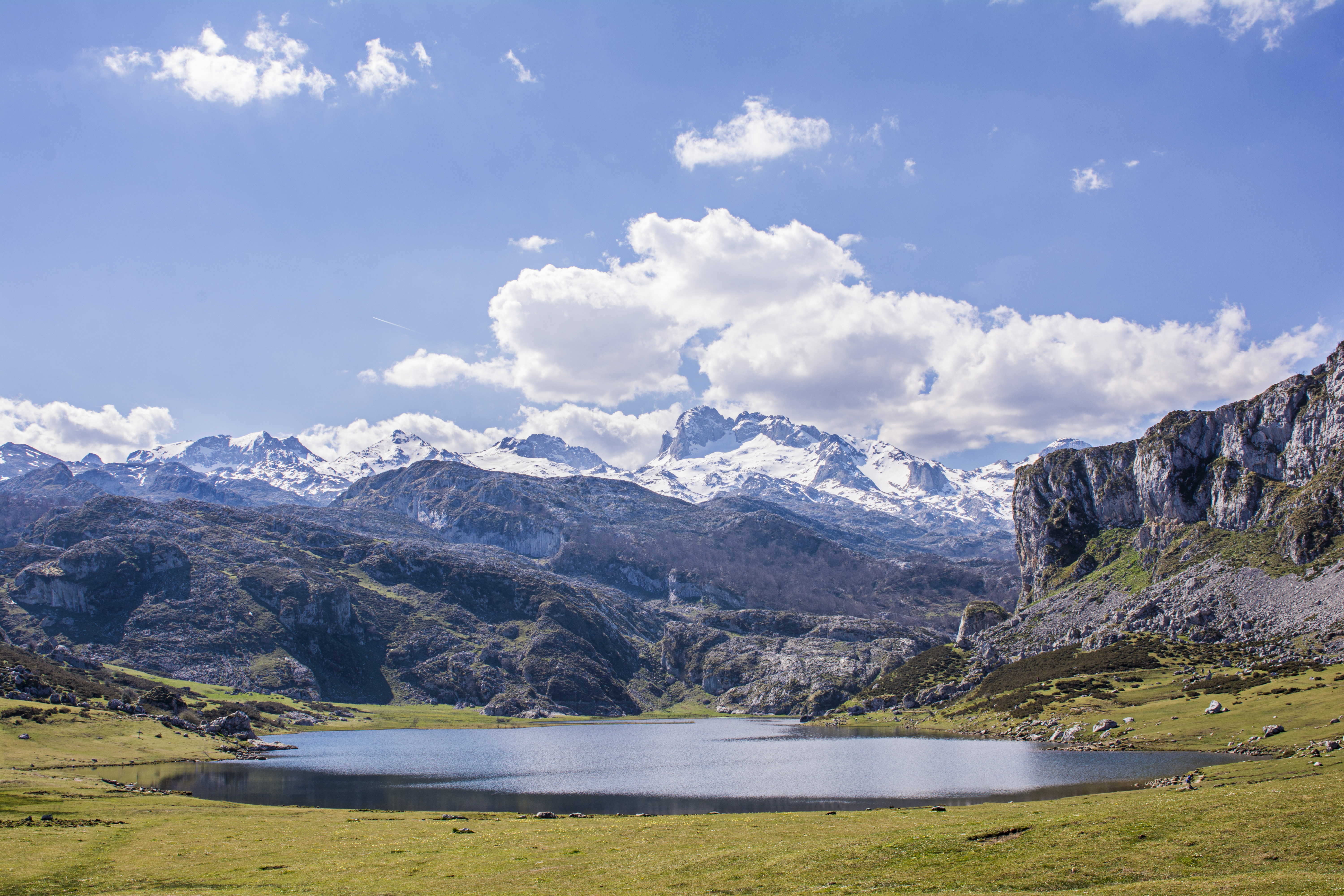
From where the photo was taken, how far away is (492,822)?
214ft

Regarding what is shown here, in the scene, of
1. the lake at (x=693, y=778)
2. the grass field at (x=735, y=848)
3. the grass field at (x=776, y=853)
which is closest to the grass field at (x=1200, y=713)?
the lake at (x=693, y=778)

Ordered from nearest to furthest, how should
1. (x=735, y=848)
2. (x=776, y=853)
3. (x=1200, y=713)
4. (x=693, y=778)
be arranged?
(x=776, y=853)
(x=735, y=848)
(x=693, y=778)
(x=1200, y=713)

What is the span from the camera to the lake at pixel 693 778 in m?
88.4

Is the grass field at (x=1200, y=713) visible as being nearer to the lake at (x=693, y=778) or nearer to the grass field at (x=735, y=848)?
the lake at (x=693, y=778)

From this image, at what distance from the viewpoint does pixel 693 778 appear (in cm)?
12194

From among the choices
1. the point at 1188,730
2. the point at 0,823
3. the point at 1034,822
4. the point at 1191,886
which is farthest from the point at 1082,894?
Result: the point at 1188,730

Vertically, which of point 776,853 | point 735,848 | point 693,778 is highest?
point 776,853

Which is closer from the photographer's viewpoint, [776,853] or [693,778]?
[776,853]

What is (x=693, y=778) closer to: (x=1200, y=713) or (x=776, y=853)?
(x=1200, y=713)

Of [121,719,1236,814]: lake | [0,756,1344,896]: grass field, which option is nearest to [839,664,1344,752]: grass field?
[121,719,1236,814]: lake

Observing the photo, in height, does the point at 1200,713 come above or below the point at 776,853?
below

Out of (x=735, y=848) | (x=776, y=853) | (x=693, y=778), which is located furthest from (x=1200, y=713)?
(x=776, y=853)

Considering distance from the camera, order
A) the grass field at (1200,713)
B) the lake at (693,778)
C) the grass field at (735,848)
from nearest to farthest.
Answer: the grass field at (735,848), the lake at (693,778), the grass field at (1200,713)

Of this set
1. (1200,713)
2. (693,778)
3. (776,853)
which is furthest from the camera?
(1200,713)
